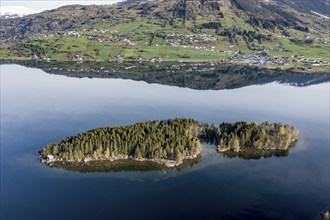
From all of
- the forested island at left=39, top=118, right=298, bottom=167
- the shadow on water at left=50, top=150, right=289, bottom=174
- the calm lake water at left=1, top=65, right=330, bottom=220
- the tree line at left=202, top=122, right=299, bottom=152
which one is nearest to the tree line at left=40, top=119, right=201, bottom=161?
the forested island at left=39, top=118, right=298, bottom=167

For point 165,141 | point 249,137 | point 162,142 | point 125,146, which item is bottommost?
point 125,146

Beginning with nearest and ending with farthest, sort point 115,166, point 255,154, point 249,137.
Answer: point 115,166 → point 255,154 → point 249,137

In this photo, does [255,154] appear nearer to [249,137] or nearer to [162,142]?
[249,137]

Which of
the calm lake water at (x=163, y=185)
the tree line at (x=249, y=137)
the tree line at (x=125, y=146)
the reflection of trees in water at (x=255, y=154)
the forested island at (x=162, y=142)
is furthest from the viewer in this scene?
the tree line at (x=249, y=137)

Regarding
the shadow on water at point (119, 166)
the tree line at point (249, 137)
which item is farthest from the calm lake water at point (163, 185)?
the tree line at point (249, 137)

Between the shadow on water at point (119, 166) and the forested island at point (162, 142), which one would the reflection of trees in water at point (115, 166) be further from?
the forested island at point (162, 142)

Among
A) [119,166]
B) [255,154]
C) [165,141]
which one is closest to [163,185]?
[119,166]

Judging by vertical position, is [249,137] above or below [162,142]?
above

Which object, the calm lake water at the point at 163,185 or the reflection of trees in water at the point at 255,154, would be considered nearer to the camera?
the calm lake water at the point at 163,185
